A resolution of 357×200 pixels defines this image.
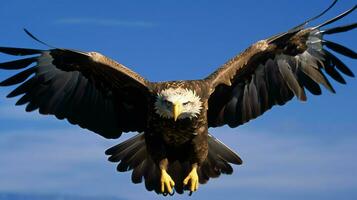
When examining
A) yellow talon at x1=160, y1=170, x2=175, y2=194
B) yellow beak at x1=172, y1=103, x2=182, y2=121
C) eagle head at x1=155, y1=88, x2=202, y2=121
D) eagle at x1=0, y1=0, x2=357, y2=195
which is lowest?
yellow talon at x1=160, y1=170, x2=175, y2=194

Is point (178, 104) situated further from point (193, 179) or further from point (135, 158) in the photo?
point (135, 158)

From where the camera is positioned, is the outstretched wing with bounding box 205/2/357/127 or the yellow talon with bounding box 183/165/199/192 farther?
the outstretched wing with bounding box 205/2/357/127

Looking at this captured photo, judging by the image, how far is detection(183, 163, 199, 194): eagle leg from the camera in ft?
38.1

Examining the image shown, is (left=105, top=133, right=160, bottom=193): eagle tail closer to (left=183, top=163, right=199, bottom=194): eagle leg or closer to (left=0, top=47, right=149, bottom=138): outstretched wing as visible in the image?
(left=0, top=47, right=149, bottom=138): outstretched wing

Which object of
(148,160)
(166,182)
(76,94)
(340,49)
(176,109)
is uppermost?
(340,49)

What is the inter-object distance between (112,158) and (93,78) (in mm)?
1172

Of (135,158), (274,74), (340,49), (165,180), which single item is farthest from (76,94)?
(340,49)

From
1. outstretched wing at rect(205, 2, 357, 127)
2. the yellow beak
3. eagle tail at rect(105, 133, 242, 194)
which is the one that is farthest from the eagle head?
eagle tail at rect(105, 133, 242, 194)

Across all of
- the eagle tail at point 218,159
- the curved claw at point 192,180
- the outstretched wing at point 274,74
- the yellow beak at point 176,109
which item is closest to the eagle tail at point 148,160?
the eagle tail at point 218,159

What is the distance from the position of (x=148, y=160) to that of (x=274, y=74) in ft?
6.66

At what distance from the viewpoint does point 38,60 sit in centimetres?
1216

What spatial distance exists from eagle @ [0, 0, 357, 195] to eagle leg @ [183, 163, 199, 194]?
0.01 m

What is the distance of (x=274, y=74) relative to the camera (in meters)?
12.3

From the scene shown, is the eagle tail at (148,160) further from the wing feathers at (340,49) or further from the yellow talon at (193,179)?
the wing feathers at (340,49)
